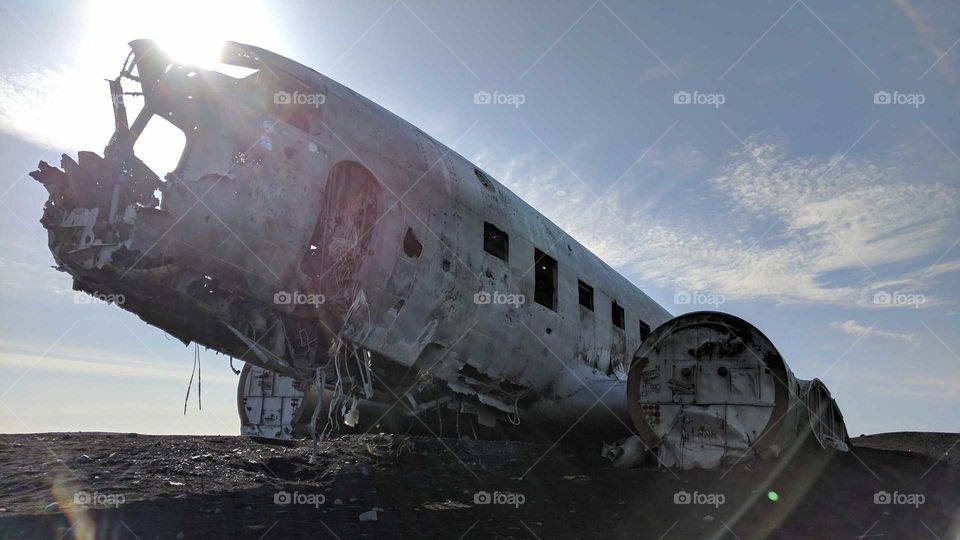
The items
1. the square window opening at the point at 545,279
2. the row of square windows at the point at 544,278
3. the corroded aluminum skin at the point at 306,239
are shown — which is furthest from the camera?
the square window opening at the point at 545,279

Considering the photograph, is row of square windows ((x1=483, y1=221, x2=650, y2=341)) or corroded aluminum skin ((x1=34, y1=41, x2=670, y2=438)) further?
row of square windows ((x1=483, y1=221, x2=650, y2=341))

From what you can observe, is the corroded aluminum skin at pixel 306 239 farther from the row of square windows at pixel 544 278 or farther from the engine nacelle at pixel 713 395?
the engine nacelle at pixel 713 395

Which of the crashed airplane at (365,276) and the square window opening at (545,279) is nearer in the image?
the crashed airplane at (365,276)

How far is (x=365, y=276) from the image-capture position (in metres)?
8.98

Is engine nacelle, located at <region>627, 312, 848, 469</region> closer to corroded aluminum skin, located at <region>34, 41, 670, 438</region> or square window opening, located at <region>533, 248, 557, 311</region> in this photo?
corroded aluminum skin, located at <region>34, 41, 670, 438</region>

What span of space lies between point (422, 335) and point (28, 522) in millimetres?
5154

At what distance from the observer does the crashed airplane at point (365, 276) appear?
7734mm

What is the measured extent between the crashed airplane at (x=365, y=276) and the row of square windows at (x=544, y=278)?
0.04 m

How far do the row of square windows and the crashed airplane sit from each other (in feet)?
0.15

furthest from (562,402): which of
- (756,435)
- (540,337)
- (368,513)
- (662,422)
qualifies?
(368,513)

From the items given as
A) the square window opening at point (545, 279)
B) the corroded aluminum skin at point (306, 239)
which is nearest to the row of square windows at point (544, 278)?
the square window opening at point (545, 279)

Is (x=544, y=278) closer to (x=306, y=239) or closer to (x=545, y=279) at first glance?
(x=545, y=279)

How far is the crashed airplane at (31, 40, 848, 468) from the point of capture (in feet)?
25.4

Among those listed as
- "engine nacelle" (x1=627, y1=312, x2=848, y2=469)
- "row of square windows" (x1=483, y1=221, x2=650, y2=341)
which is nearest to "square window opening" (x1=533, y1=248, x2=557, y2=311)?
"row of square windows" (x1=483, y1=221, x2=650, y2=341)
